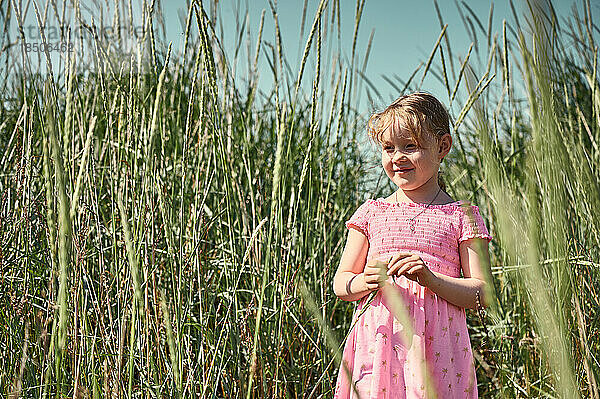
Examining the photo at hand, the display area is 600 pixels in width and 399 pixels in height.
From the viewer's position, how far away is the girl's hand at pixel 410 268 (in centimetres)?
89

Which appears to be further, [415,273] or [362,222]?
[362,222]

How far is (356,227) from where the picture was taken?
1.11m

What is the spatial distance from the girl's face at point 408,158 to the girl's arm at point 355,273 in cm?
14

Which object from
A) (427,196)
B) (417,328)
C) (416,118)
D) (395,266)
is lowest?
(417,328)

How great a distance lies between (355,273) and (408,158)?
23cm

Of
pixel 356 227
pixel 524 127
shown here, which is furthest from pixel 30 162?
pixel 524 127

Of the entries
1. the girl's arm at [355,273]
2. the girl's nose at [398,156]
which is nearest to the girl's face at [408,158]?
the girl's nose at [398,156]

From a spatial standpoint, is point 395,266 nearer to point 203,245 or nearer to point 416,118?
point 416,118

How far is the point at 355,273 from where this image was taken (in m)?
1.08

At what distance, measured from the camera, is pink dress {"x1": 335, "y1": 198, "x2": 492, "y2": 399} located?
0.97 metres

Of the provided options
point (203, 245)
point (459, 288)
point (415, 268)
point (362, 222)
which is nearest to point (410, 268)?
point (415, 268)

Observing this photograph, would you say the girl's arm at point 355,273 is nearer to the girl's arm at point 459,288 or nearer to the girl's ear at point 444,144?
the girl's arm at point 459,288

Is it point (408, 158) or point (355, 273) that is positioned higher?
point (408, 158)

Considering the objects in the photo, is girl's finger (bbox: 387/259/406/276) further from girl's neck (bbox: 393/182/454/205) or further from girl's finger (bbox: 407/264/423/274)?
girl's neck (bbox: 393/182/454/205)
